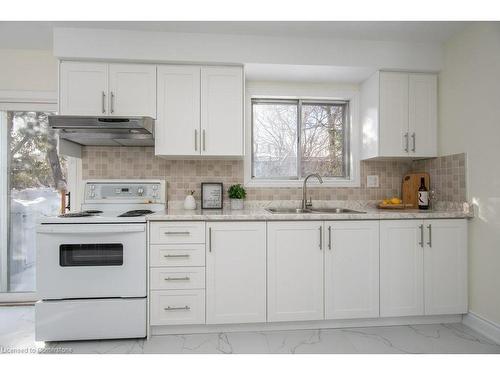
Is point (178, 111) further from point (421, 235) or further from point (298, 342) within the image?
point (421, 235)

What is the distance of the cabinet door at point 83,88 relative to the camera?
2.28 meters

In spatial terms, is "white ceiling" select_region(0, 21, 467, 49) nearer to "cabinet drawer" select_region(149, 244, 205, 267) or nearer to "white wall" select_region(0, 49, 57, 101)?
"white wall" select_region(0, 49, 57, 101)

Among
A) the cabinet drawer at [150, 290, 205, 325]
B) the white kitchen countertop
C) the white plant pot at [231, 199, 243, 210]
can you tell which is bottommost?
the cabinet drawer at [150, 290, 205, 325]

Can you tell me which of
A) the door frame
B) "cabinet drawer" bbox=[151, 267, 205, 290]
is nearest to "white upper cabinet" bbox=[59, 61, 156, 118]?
the door frame

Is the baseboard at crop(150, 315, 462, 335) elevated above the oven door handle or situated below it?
below

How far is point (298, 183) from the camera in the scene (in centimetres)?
279

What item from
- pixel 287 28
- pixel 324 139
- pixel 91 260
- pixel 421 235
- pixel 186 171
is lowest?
pixel 91 260

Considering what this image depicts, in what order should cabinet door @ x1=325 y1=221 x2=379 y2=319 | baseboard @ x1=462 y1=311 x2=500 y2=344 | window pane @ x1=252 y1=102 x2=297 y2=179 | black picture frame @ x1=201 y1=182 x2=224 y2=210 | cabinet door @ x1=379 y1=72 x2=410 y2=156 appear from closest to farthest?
1. baseboard @ x1=462 y1=311 x2=500 y2=344
2. cabinet door @ x1=325 y1=221 x2=379 y2=319
3. cabinet door @ x1=379 y1=72 x2=410 y2=156
4. black picture frame @ x1=201 y1=182 x2=224 y2=210
5. window pane @ x1=252 y1=102 x2=297 y2=179

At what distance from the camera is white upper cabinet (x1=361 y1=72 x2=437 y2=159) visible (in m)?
2.51

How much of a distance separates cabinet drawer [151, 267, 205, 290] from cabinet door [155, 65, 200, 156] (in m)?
0.90

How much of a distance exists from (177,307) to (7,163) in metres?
2.16

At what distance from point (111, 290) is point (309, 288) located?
1381mm

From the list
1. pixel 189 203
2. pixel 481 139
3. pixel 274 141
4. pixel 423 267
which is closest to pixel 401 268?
pixel 423 267

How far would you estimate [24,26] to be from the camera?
2285 mm
